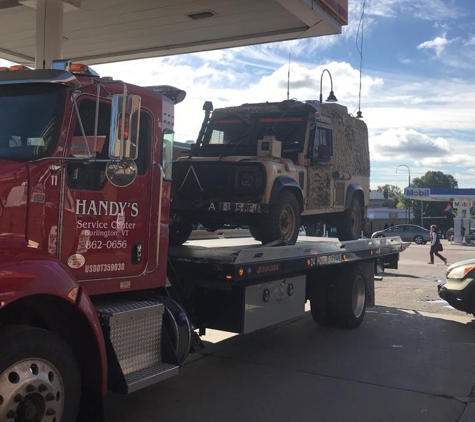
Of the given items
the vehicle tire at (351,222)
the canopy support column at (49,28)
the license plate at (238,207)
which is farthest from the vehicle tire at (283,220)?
the canopy support column at (49,28)

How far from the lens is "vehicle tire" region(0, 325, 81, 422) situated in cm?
317

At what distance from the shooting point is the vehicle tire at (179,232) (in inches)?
270

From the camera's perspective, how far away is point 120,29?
10086mm

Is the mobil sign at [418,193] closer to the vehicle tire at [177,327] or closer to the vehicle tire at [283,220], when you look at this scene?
the vehicle tire at [283,220]

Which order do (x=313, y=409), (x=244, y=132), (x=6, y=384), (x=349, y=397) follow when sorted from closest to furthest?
(x=6, y=384) < (x=313, y=409) < (x=349, y=397) < (x=244, y=132)

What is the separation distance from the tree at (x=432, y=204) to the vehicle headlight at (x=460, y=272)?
185 ft

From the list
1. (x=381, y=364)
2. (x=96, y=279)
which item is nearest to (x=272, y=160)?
(x=381, y=364)

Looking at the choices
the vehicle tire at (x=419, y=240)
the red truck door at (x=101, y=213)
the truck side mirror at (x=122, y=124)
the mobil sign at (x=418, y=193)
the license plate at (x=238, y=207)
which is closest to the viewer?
the truck side mirror at (x=122, y=124)

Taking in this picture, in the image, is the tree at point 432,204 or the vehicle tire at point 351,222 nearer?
the vehicle tire at point 351,222

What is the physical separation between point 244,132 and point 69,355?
505 cm

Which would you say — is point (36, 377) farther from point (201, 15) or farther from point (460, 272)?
point (201, 15)

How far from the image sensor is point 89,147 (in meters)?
3.74

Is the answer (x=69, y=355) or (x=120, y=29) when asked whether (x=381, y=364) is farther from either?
(x=120, y=29)

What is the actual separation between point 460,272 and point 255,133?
414 cm
